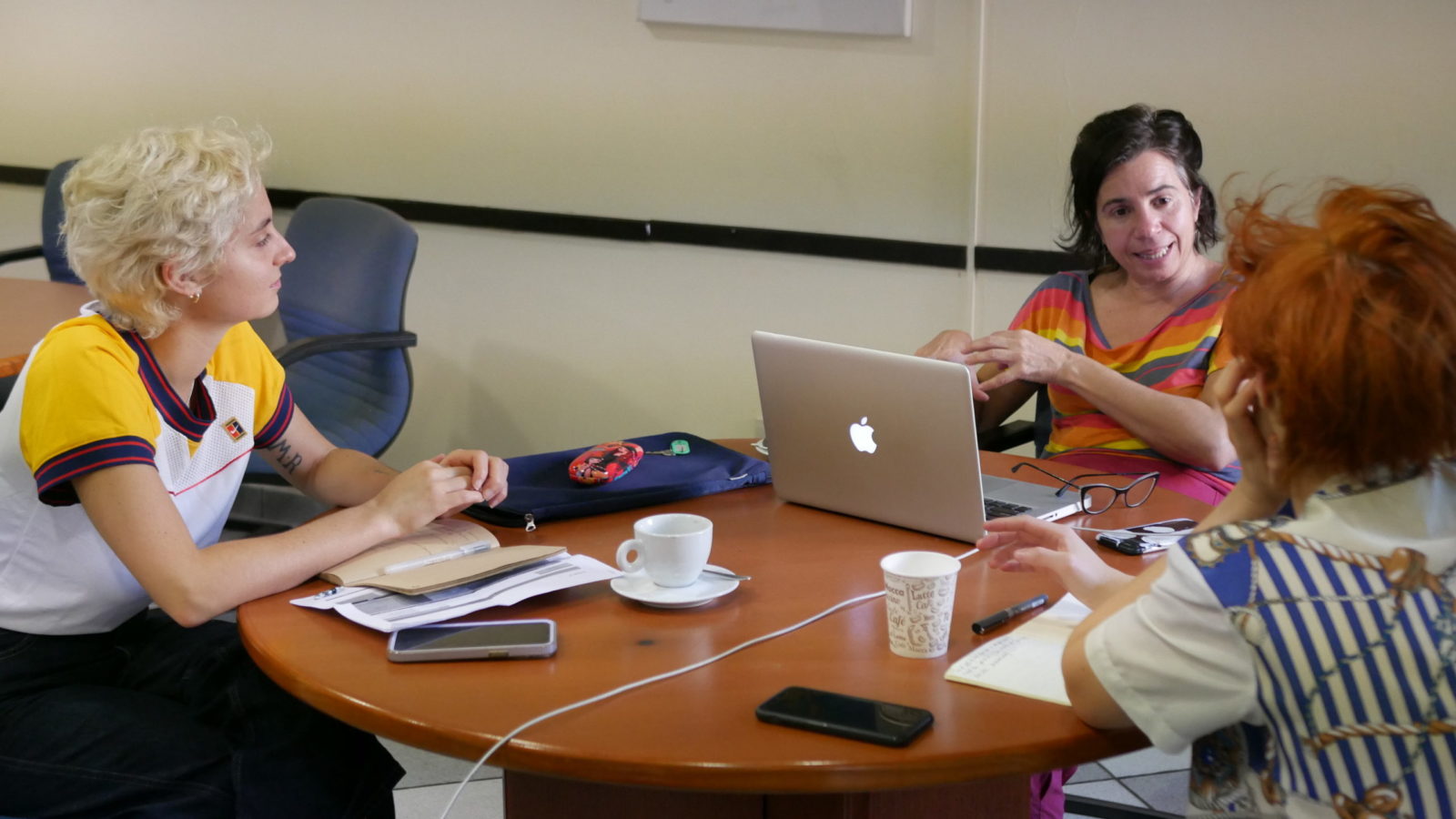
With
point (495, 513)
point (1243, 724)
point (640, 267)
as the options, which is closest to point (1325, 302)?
point (1243, 724)

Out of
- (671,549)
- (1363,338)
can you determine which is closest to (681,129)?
(671,549)

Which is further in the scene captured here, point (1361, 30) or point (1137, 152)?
point (1361, 30)

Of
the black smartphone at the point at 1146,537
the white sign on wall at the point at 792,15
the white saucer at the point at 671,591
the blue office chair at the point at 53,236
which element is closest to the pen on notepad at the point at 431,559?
the white saucer at the point at 671,591

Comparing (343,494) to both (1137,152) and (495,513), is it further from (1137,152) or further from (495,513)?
(1137,152)

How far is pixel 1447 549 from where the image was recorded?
102 cm

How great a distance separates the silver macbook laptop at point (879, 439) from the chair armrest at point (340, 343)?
4.61ft

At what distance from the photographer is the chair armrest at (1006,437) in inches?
95.0

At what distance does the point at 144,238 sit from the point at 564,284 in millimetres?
2088

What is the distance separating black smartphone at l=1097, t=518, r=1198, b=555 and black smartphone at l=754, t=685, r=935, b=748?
514 mm

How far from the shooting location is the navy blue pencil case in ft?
5.65

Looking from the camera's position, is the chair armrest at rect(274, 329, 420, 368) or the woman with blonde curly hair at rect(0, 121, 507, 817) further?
the chair armrest at rect(274, 329, 420, 368)

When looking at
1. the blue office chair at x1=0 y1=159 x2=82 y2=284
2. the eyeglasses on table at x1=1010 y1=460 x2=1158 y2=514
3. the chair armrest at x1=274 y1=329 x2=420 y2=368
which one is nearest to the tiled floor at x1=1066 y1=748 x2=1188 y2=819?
the eyeglasses on table at x1=1010 y1=460 x2=1158 y2=514

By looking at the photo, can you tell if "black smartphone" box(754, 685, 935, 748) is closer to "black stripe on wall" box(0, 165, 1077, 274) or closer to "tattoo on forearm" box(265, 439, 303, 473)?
"tattoo on forearm" box(265, 439, 303, 473)

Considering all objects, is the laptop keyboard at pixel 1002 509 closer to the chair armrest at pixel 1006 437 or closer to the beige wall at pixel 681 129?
the chair armrest at pixel 1006 437
